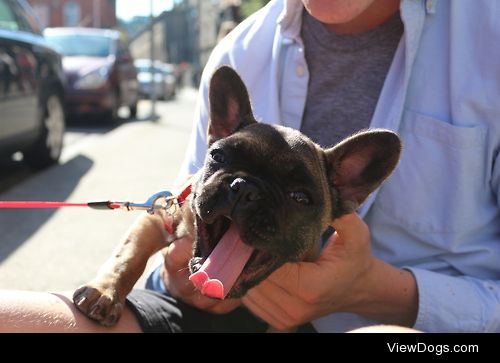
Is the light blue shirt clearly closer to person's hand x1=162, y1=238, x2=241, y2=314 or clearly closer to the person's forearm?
the person's forearm

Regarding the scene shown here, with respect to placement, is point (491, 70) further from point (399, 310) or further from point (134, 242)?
point (134, 242)

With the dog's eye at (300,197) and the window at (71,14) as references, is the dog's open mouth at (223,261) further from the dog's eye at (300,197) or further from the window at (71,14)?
the window at (71,14)

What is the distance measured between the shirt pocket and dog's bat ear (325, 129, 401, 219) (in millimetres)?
116

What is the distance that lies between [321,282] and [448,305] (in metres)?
0.43

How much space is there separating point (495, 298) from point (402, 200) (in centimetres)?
44

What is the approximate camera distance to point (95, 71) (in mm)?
12133

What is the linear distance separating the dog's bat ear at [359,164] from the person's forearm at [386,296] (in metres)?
0.25

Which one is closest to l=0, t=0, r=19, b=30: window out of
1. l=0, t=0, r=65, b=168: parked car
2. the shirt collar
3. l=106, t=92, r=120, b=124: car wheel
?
l=0, t=0, r=65, b=168: parked car

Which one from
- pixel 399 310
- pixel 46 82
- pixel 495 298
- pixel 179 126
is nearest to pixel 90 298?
pixel 399 310

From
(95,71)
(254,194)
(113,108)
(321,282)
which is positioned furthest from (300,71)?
(113,108)

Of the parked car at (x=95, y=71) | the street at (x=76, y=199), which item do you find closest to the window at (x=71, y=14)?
the parked car at (x=95, y=71)

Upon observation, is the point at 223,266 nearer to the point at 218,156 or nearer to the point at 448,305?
the point at 218,156

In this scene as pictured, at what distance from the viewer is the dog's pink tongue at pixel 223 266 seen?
6.13ft

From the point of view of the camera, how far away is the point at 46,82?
7.09 metres
